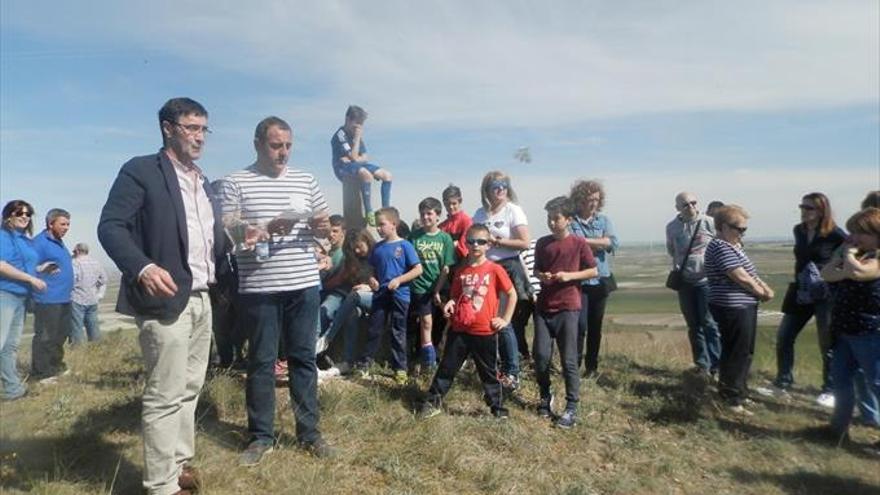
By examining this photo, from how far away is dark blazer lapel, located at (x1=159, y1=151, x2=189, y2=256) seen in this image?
3.30m

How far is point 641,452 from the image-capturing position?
5.20m

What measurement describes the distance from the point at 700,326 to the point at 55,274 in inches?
302

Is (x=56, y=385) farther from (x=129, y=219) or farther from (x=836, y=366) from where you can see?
(x=836, y=366)

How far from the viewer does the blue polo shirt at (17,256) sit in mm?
5859

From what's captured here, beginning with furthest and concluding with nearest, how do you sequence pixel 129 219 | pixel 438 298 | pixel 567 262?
1. pixel 438 298
2. pixel 567 262
3. pixel 129 219

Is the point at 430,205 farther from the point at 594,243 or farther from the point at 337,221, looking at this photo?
the point at 594,243

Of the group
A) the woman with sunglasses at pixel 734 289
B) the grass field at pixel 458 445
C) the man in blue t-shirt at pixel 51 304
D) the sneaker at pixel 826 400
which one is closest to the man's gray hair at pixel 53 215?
the man in blue t-shirt at pixel 51 304

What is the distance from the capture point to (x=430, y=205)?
6238mm

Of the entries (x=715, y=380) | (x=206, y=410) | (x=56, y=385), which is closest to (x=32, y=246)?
(x=56, y=385)

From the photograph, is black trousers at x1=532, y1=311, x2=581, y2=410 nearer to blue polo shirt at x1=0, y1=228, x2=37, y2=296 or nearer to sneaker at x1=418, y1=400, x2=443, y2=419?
sneaker at x1=418, y1=400, x2=443, y2=419

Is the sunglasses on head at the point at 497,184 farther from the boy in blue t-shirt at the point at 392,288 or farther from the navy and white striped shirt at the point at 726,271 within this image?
the navy and white striped shirt at the point at 726,271

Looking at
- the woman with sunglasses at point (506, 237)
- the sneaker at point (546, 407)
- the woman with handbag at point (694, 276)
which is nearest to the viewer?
the sneaker at point (546, 407)

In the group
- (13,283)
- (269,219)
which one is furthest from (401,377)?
(13,283)

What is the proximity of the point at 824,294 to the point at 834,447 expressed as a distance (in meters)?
1.71
